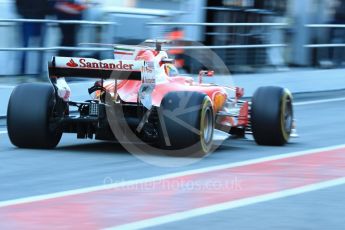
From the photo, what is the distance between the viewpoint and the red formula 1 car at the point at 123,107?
391 inches

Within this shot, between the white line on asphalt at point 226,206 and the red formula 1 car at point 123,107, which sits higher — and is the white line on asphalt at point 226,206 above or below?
below

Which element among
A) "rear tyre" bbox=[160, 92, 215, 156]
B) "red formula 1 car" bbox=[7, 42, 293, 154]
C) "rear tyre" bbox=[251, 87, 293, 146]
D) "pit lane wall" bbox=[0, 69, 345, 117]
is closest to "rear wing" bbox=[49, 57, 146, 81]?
"red formula 1 car" bbox=[7, 42, 293, 154]

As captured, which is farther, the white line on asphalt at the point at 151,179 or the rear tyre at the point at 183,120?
the rear tyre at the point at 183,120

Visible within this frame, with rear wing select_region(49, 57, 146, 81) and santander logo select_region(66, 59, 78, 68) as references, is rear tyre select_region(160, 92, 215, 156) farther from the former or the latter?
santander logo select_region(66, 59, 78, 68)

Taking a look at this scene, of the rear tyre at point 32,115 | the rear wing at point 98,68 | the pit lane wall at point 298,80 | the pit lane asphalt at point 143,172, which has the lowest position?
the pit lane wall at point 298,80

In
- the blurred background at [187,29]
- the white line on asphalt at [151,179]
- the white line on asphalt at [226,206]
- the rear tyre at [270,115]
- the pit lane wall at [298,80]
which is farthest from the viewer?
the pit lane wall at [298,80]

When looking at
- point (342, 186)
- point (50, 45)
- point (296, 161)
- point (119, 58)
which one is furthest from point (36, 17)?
point (342, 186)

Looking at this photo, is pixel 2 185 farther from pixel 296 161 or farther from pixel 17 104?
pixel 296 161

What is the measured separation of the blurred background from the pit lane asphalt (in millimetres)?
1824

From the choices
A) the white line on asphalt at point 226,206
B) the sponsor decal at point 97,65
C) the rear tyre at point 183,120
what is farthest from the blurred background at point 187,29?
the white line on asphalt at point 226,206

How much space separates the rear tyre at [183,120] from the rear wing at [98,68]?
0.46 metres

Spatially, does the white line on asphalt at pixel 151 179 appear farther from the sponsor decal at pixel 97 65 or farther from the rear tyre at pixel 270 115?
the sponsor decal at pixel 97 65

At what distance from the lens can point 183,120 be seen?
988 cm

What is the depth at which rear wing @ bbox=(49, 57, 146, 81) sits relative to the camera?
9992 millimetres
